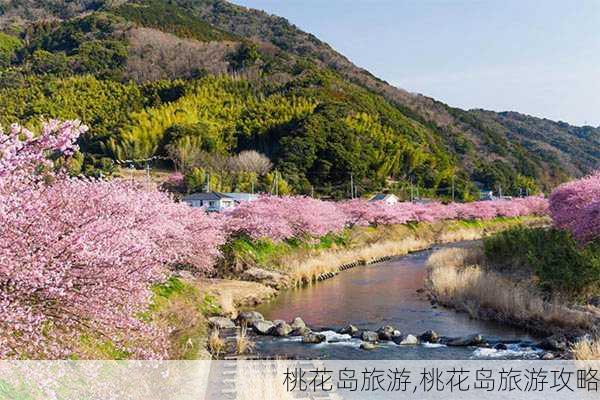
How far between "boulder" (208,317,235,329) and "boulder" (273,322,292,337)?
5.14 ft

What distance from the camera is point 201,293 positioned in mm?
20844

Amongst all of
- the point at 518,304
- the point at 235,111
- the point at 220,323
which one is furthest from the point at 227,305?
the point at 235,111

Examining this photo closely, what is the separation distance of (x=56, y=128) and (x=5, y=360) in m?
2.36

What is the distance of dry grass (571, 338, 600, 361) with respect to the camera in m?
13.0

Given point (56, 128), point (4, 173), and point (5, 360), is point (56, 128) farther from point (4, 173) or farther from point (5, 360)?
point (5, 360)

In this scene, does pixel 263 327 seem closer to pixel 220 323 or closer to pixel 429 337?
pixel 220 323

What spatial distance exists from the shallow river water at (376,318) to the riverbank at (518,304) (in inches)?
19.5

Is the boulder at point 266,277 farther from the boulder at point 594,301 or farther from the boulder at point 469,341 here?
the boulder at point 594,301

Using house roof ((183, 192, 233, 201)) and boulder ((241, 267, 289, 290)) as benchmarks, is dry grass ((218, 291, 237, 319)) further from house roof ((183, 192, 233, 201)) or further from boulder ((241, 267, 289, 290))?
house roof ((183, 192, 233, 201))

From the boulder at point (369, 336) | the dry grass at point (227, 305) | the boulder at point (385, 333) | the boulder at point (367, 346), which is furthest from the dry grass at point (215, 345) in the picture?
the boulder at point (385, 333)

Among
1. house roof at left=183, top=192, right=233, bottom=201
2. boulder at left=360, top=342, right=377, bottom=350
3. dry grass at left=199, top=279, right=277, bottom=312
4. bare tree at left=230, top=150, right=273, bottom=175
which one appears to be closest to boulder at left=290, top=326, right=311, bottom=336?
boulder at left=360, top=342, right=377, bottom=350

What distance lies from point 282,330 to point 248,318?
6.94ft

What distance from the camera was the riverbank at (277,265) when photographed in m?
20.7

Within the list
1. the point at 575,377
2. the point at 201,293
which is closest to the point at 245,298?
the point at 201,293
